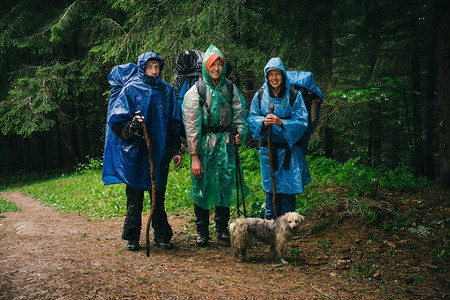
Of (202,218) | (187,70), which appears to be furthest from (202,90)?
(202,218)

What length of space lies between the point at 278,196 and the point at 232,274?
1.30 m

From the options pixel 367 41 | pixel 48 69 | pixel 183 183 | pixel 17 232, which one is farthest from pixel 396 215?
pixel 48 69

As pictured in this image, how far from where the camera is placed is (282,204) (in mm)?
4195

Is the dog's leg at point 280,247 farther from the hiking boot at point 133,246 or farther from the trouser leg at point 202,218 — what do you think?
the hiking boot at point 133,246

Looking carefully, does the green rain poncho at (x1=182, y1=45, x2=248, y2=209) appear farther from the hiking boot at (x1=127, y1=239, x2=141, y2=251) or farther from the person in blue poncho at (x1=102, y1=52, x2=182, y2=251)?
the hiking boot at (x1=127, y1=239, x2=141, y2=251)

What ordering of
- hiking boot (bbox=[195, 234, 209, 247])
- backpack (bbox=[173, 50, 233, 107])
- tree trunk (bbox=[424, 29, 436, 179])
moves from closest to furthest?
hiking boot (bbox=[195, 234, 209, 247])
backpack (bbox=[173, 50, 233, 107])
tree trunk (bbox=[424, 29, 436, 179])

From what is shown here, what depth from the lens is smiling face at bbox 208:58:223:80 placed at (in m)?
4.12

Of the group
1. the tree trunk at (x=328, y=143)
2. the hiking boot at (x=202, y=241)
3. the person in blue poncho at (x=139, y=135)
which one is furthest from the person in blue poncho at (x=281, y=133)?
the tree trunk at (x=328, y=143)

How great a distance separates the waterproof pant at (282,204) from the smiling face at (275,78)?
144 cm

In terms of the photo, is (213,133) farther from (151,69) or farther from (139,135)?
(151,69)

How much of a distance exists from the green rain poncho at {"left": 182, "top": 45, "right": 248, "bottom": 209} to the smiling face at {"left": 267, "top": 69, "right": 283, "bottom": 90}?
0.50 metres

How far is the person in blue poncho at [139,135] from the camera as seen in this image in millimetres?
3879

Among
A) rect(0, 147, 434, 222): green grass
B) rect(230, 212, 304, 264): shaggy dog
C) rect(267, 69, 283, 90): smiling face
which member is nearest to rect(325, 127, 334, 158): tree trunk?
rect(0, 147, 434, 222): green grass

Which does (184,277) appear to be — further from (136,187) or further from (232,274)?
(136,187)
